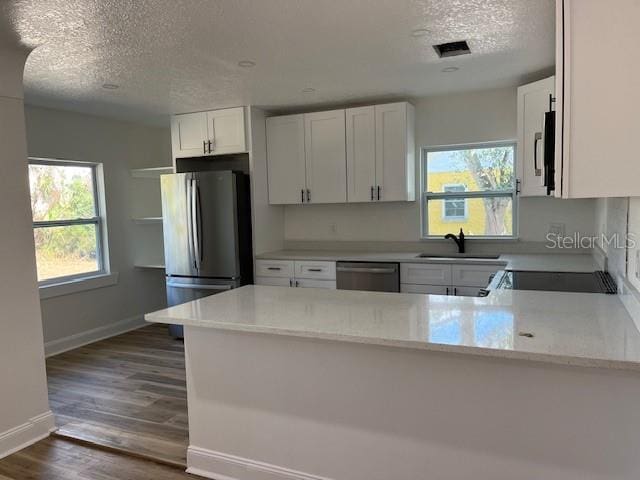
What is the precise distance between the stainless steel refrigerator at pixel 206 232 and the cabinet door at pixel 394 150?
1.37 metres

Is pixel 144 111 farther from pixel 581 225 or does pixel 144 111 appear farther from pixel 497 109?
pixel 581 225

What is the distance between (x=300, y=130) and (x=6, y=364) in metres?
3.07

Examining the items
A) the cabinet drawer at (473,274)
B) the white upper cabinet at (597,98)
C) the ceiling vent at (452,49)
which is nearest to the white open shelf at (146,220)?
the cabinet drawer at (473,274)

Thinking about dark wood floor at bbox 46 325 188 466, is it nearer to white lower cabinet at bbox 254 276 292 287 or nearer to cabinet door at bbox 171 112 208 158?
white lower cabinet at bbox 254 276 292 287

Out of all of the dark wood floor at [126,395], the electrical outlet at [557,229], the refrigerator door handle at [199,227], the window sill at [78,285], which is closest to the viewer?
the dark wood floor at [126,395]

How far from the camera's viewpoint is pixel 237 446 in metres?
2.29

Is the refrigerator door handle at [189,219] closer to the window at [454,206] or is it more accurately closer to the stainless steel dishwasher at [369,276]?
the stainless steel dishwasher at [369,276]

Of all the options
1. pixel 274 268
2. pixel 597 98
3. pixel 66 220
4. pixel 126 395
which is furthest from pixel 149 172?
pixel 597 98

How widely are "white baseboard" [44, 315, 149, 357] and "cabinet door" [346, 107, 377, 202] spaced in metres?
2.97

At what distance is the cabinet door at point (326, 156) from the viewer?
4418 mm

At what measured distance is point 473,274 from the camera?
12.3ft

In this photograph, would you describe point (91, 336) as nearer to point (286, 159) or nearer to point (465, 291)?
point (286, 159)

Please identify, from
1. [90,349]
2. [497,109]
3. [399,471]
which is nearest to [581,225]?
[497,109]

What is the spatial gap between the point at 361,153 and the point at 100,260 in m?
3.05
